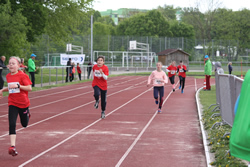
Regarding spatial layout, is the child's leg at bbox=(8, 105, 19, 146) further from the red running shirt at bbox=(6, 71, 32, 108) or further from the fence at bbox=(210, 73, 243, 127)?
the fence at bbox=(210, 73, 243, 127)

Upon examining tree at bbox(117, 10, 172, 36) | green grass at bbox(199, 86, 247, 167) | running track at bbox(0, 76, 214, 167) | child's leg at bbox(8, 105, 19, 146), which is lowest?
running track at bbox(0, 76, 214, 167)

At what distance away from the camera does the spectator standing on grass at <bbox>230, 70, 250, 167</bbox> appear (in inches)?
98.5

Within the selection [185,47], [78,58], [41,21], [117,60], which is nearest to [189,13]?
[185,47]

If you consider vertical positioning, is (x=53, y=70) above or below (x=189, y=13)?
below

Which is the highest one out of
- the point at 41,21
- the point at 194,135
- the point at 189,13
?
the point at 189,13

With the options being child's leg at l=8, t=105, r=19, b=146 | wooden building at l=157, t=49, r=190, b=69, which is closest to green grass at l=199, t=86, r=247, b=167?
child's leg at l=8, t=105, r=19, b=146

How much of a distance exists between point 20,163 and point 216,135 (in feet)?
12.8

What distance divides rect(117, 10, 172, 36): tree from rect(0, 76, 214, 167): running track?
74.6 metres

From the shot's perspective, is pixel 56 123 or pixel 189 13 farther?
pixel 189 13

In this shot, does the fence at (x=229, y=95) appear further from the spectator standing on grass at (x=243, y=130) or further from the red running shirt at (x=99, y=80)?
the spectator standing on grass at (x=243, y=130)

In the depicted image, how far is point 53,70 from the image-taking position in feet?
94.1

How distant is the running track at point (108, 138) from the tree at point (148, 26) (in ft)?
245

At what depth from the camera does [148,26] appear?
89.0 meters

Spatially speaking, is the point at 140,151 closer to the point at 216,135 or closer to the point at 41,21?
the point at 216,135
